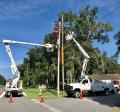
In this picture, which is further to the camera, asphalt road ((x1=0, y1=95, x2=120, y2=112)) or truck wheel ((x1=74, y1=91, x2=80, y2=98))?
truck wheel ((x1=74, y1=91, x2=80, y2=98))

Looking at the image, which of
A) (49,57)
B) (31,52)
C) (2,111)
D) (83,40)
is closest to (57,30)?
(2,111)

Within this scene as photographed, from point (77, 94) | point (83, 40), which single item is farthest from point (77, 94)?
point (83, 40)

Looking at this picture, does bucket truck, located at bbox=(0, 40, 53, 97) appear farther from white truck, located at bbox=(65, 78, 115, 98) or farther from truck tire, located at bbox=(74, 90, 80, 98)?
truck tire, located at bbox=(74, 90, 80, 98)

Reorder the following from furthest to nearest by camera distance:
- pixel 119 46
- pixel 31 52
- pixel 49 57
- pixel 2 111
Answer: pixel 31 52, pixel 49 57, pixel 119 46, pixel 2 111

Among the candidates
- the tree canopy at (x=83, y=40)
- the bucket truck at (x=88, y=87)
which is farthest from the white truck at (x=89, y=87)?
the tree canopy at (x=83, y=40)

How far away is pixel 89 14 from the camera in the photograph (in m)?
79.9

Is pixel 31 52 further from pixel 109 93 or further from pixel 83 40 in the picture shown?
pixel 109 93

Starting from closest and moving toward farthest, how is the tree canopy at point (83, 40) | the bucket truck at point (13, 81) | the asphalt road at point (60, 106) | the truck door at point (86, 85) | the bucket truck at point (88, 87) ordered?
the asphalt road at point (60, 106), the bucket truck at point (88, 87), the truck door at point (86, 85), the bucket truck at point (13, 81), the tree canopy at point (83, 40)

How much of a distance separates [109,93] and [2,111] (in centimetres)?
2465

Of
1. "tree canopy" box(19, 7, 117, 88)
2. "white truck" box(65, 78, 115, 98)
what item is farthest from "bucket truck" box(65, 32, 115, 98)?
"tree canopy" box(19, 7, 117, 88)

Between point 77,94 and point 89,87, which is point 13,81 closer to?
point 77,94

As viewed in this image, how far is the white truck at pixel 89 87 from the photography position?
147 feet

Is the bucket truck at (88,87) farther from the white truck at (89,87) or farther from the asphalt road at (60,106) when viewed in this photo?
the asphalt road at (60,106)

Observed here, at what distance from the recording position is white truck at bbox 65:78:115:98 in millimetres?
44656
